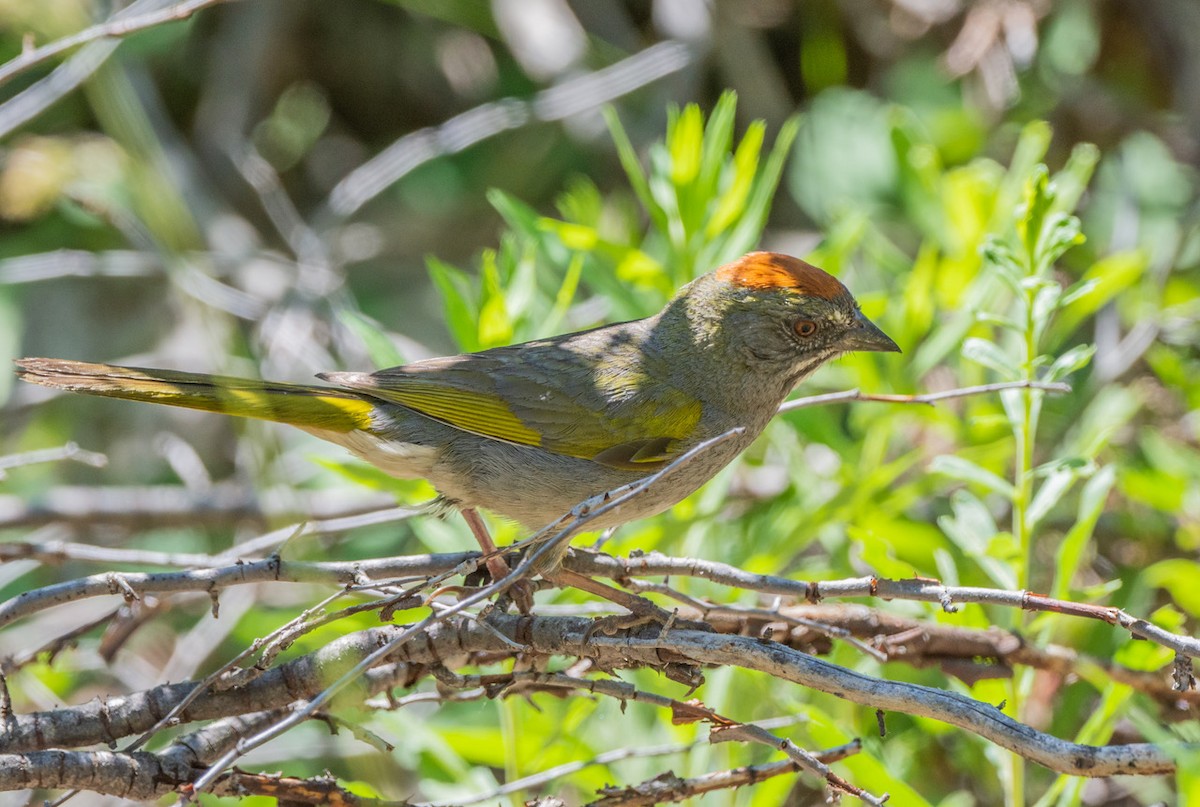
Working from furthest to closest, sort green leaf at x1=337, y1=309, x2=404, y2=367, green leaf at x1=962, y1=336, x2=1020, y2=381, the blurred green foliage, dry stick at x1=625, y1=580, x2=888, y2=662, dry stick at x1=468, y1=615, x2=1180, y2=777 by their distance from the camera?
green leaf at x1=337, y1=309, x2=404, y2=367, the blurred green foliage, green leaf at x1=962, y1=336, x2=1020, y2=381, dry stick at x1=625, y1=580, x2=888, y2=662, dry stick at x1=468, y1=615, x2=1180, y2=777

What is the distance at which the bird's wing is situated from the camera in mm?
3920

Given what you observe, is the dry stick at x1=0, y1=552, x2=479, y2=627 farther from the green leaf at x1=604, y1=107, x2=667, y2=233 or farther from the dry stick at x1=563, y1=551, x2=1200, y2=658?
the green leaf at x1=604, y1=107, x2=667, y2=233

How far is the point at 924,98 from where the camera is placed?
6.45 metres

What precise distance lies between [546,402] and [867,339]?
3.64ft

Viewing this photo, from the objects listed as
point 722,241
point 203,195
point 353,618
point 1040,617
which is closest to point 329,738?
point 353,618

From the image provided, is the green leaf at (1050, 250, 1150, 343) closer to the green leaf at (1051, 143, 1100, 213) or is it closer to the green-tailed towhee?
the green leaf at (1051, 143, 1100, 213)

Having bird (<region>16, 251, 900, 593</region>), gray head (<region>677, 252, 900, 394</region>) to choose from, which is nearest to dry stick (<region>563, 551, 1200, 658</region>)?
bird (<region>16, 251, 900, 593</region>)

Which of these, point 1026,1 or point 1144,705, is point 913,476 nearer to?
point 1144,705

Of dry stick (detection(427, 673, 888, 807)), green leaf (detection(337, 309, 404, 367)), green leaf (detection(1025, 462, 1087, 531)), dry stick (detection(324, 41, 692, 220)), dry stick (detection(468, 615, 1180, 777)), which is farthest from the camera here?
dry stick (detection(324, 41, 692, 220))

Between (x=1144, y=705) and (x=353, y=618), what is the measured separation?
97.1 inches

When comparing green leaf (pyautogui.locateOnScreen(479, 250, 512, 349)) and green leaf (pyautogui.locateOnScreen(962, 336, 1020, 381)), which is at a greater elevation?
green leaf (pyautogui.locateOnScreen(479, 250, 512, 349))

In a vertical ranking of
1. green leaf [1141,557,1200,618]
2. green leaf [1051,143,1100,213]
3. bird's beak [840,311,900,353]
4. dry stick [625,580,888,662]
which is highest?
green leaf [1051,143,1100,213]

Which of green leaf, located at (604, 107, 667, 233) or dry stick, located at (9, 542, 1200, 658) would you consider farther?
green leaf, located at (604, 107, 667, 233)

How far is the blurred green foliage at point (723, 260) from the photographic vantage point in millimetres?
3434
